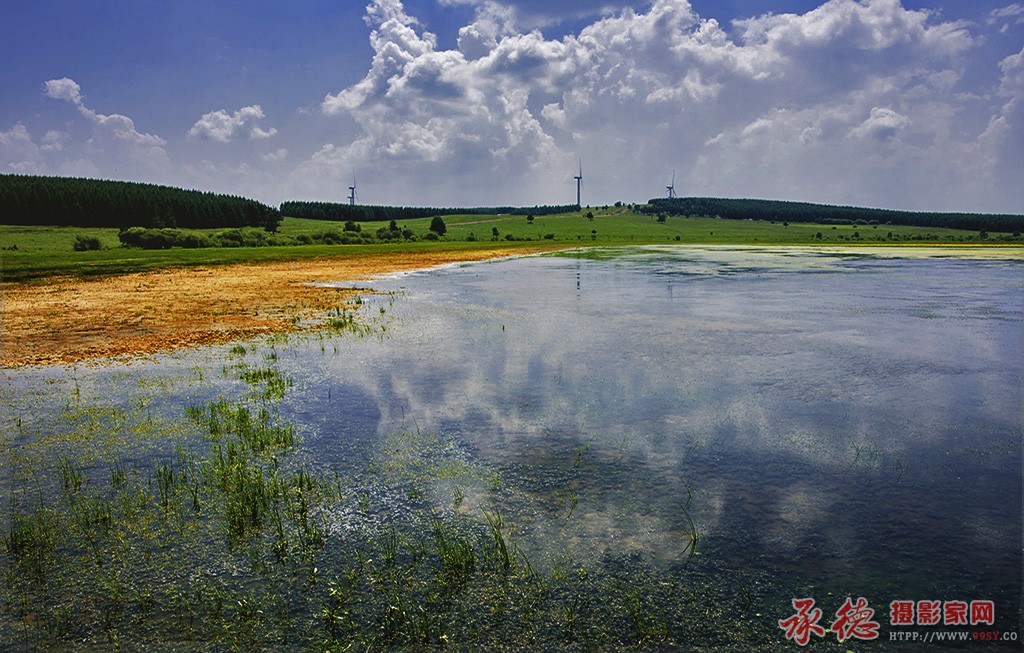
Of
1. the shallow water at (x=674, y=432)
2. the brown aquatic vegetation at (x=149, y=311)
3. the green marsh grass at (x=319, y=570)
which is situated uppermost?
the brown aquatic vegetation at (x=149, y=311)

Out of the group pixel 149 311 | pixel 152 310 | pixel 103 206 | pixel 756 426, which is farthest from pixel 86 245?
pixel 756 426

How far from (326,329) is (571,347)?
9.39m

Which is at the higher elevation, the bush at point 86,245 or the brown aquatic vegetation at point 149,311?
the bush at point 86,245

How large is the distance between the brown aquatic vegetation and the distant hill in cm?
10362

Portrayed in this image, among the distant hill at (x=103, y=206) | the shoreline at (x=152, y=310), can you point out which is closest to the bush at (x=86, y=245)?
the shoreline at (x=152, y=310)

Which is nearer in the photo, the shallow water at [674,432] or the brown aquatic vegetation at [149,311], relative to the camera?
the shallow water at [674,432]

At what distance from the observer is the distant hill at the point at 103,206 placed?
13075cm

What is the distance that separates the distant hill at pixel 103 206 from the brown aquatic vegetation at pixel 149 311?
10362cm

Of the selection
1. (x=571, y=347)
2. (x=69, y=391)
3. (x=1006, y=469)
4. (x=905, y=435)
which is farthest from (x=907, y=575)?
(x=69, y=391)

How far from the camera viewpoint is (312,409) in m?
12.7

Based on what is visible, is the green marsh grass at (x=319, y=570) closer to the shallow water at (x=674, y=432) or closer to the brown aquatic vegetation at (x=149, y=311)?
the shallow water at (x=674, y=432)

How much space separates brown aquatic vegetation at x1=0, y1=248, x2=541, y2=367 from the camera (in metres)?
19.8

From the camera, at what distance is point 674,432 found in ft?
36.6

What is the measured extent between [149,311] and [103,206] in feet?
442
